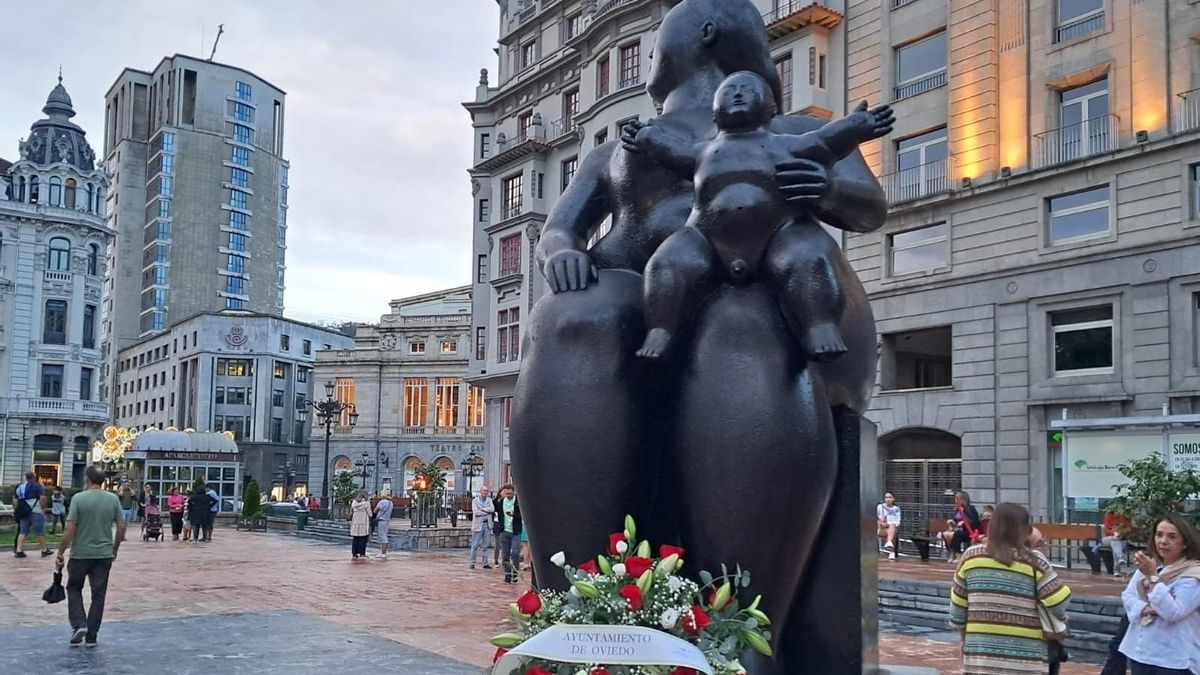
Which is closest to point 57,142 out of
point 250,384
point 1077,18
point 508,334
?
point 250,384

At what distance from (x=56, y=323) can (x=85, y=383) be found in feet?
12.0

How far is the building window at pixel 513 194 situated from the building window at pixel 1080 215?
24.0 m

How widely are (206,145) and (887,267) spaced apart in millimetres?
70876

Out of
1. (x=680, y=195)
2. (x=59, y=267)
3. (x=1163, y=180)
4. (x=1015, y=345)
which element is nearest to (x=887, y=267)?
(x=1015, y=345)

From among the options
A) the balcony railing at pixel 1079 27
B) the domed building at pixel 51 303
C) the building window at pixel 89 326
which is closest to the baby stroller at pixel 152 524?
the balcony railing at pixel 1079 27

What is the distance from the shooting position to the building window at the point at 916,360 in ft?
96.4

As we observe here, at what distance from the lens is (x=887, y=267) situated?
29438mm

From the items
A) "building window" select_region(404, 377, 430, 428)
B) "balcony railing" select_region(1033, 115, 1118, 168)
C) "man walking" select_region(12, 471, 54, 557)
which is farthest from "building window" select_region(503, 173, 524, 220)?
"building window" select_region(404, 377, 430, 428)

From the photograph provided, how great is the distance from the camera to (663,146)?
3.50 metres

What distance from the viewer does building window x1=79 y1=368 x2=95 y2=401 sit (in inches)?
2421

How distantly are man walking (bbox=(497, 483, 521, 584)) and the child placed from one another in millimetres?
15004

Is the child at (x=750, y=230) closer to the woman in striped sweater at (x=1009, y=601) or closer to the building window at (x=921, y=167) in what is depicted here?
the woman in striped sweater at (x=1009, y=601)

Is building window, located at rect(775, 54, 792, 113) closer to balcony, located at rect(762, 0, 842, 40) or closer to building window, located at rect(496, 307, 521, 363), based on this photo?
balcony, located at rect(762, 0, 842, 40)

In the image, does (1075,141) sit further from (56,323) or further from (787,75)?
(56,323)
